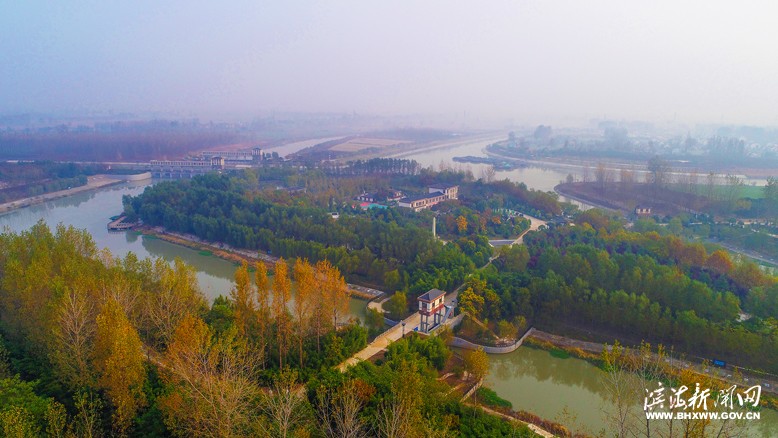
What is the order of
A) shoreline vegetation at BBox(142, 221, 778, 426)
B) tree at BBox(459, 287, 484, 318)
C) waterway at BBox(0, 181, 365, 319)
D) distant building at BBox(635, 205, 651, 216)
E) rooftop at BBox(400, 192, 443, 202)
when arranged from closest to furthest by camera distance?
shoreline vegetation at BBox(142, 221, 778, 426) → tree at BBox(459, 287, 484, 318) → waterway at BBox(0, 181, 365, 319) → distant building at BBox(635, 205, 651, 216) → rooftop at BBox(400, 192, 443, 202)

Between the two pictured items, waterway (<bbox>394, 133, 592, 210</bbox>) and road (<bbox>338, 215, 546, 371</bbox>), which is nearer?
road (<bbox>338, 215, 546, 371</bbox>)

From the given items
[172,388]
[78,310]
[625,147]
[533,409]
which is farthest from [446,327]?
[625,147]

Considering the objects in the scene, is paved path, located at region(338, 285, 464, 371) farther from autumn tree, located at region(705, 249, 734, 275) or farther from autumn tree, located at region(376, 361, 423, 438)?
autumn tree, located at region(705, 249, 734, 275)

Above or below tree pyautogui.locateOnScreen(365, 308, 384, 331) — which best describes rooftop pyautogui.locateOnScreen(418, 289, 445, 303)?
above

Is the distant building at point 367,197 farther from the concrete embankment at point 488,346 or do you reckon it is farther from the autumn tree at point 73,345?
the autumn tree at point 73,345

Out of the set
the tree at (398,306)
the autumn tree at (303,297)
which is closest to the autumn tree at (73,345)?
the autumn tree at (303,297)

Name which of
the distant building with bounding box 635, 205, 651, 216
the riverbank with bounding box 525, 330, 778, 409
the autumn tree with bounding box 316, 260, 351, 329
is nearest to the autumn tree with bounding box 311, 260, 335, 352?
the autumn tree with bounding box 316, 260, 351, 329

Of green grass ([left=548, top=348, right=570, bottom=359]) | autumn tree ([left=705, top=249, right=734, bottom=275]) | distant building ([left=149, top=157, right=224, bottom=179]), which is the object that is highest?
distant building ([left=149, top=157, right=224, bottom=179])
